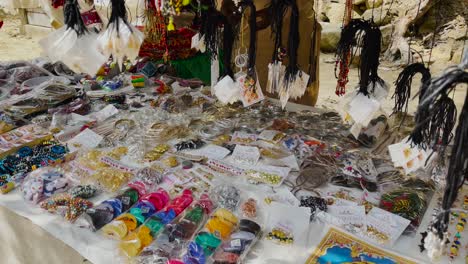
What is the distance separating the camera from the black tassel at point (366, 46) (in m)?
1.40

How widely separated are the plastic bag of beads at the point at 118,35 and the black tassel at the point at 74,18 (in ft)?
0.29

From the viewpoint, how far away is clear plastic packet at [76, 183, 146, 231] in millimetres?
1387

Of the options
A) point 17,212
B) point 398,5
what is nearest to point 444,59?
point 398,5

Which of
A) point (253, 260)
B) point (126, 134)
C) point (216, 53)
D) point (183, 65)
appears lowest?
point (253, 260)

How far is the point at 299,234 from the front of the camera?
1.32m

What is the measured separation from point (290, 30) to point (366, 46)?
31 centimetres

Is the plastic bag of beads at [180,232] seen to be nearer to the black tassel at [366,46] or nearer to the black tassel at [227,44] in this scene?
the black tassel at [227,44]

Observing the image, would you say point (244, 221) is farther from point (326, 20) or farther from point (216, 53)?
point (326, 20)

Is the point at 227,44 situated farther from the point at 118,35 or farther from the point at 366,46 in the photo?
the point at 366,46

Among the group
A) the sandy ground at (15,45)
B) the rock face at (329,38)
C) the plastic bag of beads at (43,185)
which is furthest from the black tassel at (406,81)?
the sandy ground at (15,45)

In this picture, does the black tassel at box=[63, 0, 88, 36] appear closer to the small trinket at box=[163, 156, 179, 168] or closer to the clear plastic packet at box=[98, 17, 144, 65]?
the clear plastic packet at box=[98, 17, 144, 65]

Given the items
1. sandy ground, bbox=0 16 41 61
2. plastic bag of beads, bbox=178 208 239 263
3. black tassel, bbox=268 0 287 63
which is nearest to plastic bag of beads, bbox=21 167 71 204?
plastic bag of beads, bbox=178 208 239 263

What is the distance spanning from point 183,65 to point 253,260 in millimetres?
2414

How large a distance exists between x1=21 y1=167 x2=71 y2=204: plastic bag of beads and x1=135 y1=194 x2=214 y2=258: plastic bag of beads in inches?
22.9
